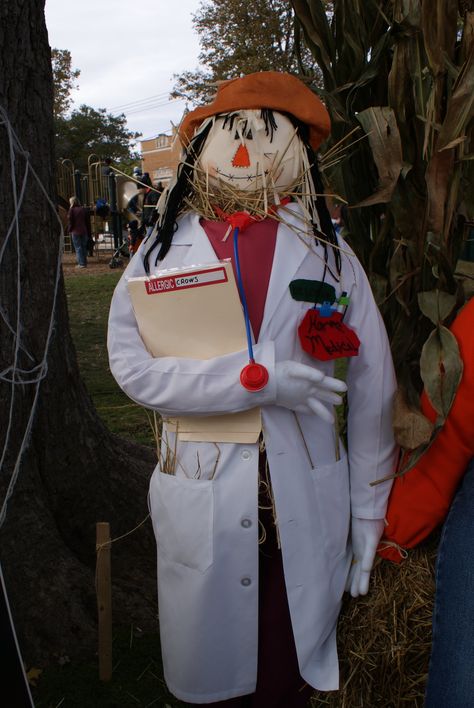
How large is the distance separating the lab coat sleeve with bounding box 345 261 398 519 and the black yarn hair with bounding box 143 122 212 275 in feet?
1.63

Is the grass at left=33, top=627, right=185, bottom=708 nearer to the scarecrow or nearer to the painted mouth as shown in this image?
the scarecrow

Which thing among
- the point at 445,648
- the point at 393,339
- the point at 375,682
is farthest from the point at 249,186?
the point at 375,682

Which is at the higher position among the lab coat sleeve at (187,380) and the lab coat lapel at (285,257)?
the lab coat lapel at (285,257)

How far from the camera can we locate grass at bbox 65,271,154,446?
465cm

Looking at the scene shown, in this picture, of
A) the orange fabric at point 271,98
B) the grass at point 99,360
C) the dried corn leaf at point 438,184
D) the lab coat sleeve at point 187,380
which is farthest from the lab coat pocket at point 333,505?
the grass at point 99,360

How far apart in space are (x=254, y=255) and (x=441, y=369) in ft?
1.72

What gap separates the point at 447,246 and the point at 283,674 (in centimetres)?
119

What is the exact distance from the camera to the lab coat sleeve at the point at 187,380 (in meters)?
1.64

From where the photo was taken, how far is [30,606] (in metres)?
2.38

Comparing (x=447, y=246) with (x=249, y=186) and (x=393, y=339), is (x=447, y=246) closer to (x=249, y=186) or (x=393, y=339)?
(x=393, y=339)

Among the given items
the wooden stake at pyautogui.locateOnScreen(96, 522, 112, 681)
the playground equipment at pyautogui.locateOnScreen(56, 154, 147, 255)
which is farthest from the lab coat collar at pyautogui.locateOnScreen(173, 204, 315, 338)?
the playground equipment at pyautogui.locateOnScreen(56, 154, 147, 255)

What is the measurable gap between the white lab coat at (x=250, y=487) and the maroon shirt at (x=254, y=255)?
0.07 feet

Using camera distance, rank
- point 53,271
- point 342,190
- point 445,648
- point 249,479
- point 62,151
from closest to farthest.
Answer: point 445,648
point 249,479
point 342,190
point 53,271
point 62,151

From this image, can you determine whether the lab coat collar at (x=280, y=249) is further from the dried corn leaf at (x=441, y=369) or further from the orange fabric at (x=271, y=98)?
the dried corn leaf at (x=441, y=369)
